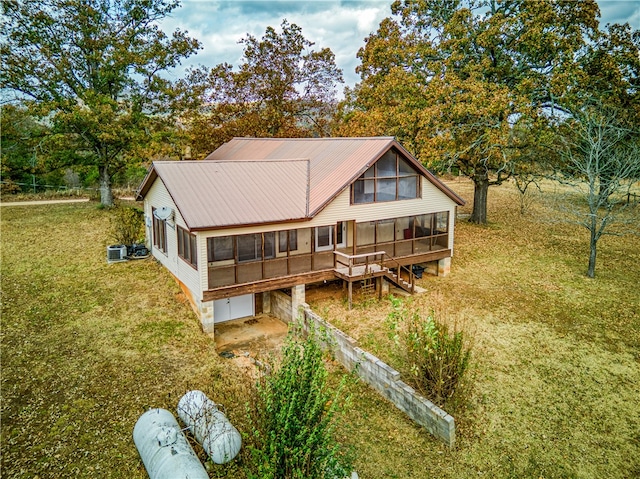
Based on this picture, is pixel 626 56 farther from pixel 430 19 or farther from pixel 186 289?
pixel 186 289

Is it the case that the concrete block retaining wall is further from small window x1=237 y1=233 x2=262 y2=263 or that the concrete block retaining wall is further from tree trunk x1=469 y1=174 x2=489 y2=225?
tree trunk x1=469 y1=174 x2=489 y2=225

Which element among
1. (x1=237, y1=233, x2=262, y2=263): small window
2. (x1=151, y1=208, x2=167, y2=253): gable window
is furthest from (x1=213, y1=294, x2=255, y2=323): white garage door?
(x1=151, y1=208, x2=167, y2=253): gable window

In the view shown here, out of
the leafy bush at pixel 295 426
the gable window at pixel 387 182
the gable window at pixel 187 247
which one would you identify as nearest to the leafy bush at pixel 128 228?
the gable window at pixel 187 247

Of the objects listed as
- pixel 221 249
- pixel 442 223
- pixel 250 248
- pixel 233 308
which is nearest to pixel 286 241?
pixel 250 248

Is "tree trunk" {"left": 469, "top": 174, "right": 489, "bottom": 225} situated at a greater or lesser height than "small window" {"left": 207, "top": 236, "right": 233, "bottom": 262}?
greater

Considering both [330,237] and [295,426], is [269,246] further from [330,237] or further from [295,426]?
[295,426]

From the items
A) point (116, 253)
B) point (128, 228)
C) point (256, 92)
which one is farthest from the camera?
point (256, 92)

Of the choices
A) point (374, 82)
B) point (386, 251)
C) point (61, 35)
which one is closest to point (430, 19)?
point (374, 82)
